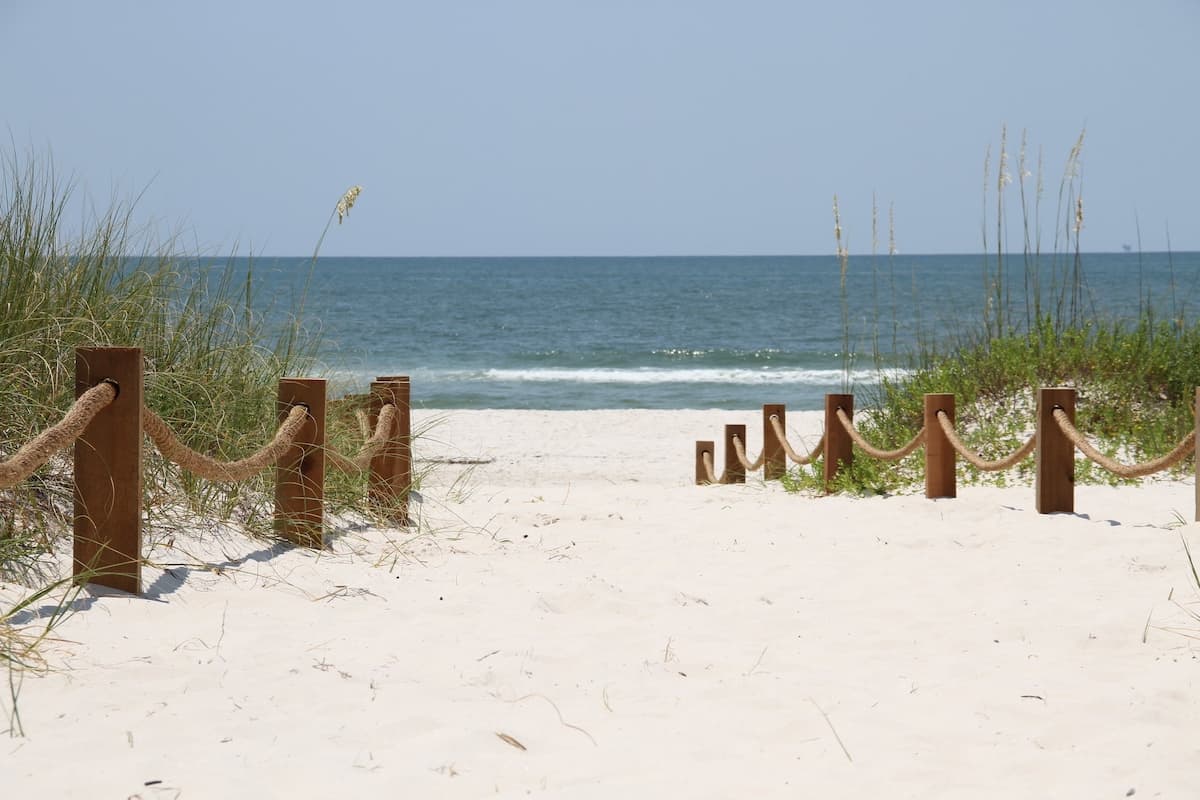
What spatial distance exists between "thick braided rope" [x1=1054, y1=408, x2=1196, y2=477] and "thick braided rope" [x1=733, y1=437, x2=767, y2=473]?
11.9ft

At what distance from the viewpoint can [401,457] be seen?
5.38 meters

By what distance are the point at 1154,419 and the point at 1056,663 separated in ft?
16.6

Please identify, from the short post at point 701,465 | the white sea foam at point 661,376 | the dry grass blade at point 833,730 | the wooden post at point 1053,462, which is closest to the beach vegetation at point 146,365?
the dry grass blade at point 833,730

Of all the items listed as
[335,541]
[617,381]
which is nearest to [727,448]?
[335,541]

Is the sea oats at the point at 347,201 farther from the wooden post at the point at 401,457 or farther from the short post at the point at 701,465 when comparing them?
the short post at the point at 701,465

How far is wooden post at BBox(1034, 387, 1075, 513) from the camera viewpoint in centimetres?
543

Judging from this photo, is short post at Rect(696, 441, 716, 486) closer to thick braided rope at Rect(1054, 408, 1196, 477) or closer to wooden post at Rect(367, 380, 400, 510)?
thick braided rope at Rect(1054, 408, 1196, 477)

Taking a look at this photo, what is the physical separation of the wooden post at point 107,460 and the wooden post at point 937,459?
14.3 feet

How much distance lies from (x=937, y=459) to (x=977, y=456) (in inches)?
16.4

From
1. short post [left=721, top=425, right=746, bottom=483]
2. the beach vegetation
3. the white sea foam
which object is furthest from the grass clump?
the white sea foam

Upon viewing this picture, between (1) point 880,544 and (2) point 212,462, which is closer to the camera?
(2) point 212,462

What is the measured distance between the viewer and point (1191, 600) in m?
3.81

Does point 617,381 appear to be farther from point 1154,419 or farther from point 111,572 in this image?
point 111,572

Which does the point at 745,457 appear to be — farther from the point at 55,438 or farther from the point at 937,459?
the point at 55,438
